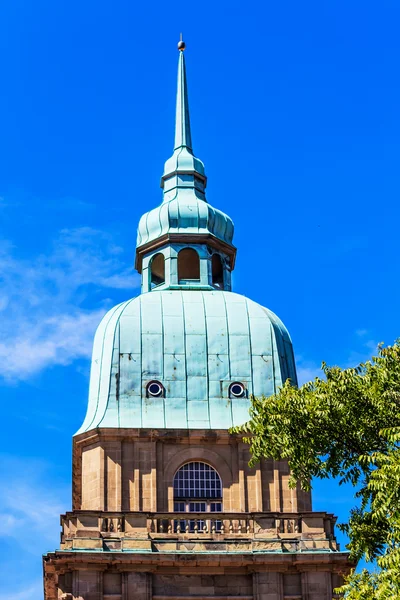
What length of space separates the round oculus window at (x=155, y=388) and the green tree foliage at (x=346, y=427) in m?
12.4

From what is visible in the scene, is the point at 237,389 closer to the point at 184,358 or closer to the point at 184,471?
the point at 184,358

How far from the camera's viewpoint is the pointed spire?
6367 centimetres

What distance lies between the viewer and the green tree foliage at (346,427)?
38562mm

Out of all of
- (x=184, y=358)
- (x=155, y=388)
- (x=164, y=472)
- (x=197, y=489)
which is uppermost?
(x=184, y=358)

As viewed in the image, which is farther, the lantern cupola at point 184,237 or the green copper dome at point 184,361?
the lantern cupola at point 184,237

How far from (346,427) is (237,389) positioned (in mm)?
14408

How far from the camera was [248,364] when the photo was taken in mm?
54031

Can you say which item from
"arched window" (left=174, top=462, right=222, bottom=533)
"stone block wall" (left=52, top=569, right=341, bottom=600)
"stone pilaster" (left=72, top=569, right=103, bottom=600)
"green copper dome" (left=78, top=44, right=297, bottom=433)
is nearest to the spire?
"green copper dome" (left=78, top=44, right=297, bottom=433)

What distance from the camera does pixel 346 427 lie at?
39375 mm

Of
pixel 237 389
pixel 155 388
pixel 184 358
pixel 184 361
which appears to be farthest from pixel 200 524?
pixel 184 358

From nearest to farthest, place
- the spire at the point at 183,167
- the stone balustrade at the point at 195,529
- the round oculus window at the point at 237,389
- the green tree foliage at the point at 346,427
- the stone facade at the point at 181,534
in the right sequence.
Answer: the green tree foliage at the point at 346,427
the stone facade at the point at 181,534
the stone balustrade at the point at 195,529
the round oculus window at the point at 237,389
the spire at the point at 183,167

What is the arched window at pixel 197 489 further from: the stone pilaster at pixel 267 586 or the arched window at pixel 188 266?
the arched window at pixel 188 266

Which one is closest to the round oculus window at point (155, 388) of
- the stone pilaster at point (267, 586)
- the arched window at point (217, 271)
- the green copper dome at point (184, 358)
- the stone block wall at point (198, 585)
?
the green copper dome at point (184, 358)

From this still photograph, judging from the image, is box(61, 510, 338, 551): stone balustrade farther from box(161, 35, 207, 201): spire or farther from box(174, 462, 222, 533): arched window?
box(161, 35, 207, 201): spire
